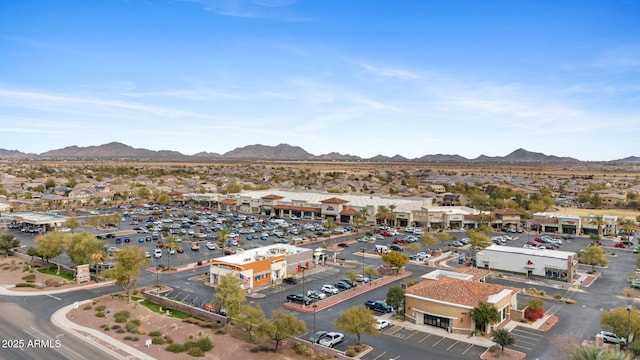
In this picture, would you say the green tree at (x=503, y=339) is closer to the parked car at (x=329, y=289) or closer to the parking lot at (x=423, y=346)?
the parking lot at (x=423, y=346)

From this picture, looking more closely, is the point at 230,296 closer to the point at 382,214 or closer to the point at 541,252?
the point at 541,252

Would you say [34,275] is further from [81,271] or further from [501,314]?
[501,314]

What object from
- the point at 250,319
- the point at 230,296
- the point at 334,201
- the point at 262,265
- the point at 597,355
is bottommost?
the point at 250,319

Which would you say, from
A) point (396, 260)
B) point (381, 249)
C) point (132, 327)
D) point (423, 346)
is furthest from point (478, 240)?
point (132, 327)

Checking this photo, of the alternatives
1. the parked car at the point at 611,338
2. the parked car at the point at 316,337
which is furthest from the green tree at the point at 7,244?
the parked car at the point at 611,338

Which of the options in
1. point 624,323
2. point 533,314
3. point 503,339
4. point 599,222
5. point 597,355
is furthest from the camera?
point 599,222

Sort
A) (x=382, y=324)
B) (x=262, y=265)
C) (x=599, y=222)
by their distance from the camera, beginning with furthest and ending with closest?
(x=599, y=222), (x=262, y=265), (x=382, y=324)
